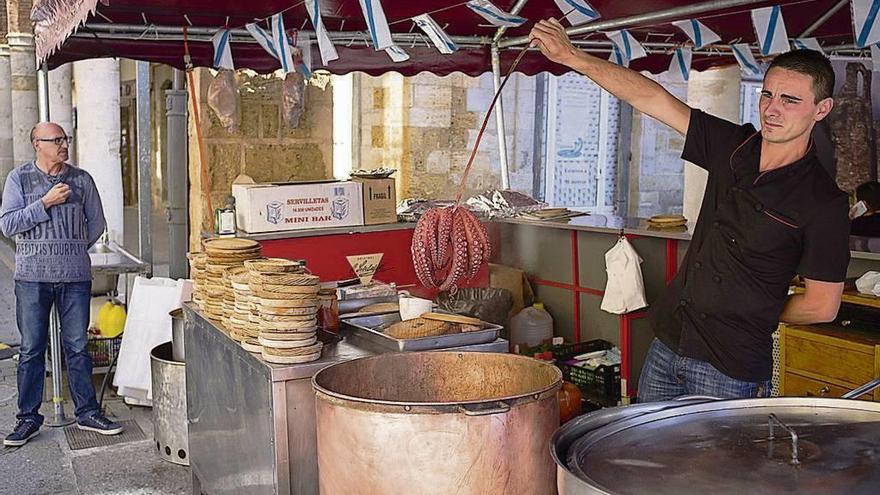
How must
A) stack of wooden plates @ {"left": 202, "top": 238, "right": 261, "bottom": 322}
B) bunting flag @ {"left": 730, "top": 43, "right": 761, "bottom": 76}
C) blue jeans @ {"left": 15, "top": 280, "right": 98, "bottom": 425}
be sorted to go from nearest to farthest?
stack of wooden plates @ {"left": 202, "top": 238, "right": 261, "bottom": 322}
blue jeans @ {"left": 15, "top": 280, "right": 98, "bottom": 425}
bunting flag @ {"left": 730, "top": 43, "right": 761, "bottom": 76}

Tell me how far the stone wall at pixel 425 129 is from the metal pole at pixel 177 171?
5.98 feet

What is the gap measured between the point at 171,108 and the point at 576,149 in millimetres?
4920

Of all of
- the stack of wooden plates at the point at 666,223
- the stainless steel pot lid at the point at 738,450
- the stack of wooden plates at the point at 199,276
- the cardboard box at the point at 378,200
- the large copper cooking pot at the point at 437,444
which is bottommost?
the large copper cooking pot at the point at 437,444

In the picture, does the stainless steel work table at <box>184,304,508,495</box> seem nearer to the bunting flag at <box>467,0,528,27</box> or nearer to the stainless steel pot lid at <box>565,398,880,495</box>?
the stainless steel pot lid at <box>565,398,880,495</box>

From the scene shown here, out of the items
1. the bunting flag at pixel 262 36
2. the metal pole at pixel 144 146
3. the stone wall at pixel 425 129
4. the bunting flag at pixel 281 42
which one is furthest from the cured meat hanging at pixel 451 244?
the metal pole at pixel 144 146

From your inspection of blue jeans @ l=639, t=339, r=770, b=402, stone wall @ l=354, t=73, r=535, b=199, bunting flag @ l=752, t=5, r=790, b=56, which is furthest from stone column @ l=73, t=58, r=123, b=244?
blue jeans @ l=639, t=339, r=770, b=402

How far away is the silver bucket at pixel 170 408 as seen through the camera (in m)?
5.21

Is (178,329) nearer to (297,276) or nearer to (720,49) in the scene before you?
(297,276)

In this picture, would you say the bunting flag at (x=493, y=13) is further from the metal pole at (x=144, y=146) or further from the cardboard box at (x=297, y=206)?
the metal pole at (x=144, y=146)

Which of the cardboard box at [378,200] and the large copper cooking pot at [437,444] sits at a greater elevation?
the cardboard box at [378,200]

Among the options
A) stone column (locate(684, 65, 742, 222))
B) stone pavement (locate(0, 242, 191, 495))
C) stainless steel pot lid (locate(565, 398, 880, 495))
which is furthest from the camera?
stone column (locate(684, 65, 742, 222))

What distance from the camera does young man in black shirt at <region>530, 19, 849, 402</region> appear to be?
112 inches

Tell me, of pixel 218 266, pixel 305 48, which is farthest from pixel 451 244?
pixel 305 48

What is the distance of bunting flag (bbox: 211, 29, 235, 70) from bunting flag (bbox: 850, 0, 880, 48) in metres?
3.64
